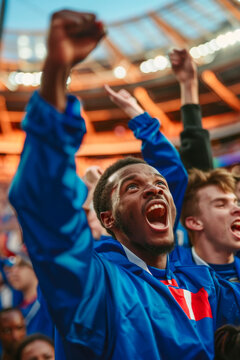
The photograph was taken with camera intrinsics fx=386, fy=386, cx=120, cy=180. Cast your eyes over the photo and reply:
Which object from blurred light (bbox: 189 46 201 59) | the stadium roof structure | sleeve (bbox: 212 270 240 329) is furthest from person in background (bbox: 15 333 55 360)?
blurred light (bbox: 189 46 201 59)

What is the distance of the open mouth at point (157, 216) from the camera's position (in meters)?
1.39

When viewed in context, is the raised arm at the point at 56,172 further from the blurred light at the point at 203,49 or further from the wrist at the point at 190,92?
the blurred light at the point at 203,49

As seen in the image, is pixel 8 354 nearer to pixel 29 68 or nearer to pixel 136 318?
pixel 136 318

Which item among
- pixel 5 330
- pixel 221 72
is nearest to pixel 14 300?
pixel 5 330

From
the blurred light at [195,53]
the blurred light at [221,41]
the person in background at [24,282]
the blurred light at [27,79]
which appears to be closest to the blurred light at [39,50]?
the blurred light at [27,79]

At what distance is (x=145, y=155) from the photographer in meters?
2.04

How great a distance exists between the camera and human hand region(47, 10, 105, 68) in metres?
0.85

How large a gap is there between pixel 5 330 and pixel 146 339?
7.99 feet

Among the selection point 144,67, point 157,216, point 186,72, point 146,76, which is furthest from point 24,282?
point 144,67

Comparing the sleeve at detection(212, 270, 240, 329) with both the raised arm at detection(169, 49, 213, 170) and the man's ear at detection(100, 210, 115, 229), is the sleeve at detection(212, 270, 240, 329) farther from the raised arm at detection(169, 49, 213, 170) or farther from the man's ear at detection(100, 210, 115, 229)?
the raised arm at detection(169, 49, 213, 170)

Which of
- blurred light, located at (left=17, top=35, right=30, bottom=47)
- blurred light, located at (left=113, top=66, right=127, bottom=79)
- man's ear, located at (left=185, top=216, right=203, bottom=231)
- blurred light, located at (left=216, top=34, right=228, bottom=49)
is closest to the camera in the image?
man's ear, located at (left=185, top=216, right=203, bottom=231)

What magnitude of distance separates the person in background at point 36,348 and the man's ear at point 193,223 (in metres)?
1.06

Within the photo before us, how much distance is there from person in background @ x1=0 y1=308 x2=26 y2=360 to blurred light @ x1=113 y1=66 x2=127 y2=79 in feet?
52.2

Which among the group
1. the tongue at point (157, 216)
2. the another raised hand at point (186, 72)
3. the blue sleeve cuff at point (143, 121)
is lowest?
the tongue at point (157, 216)
